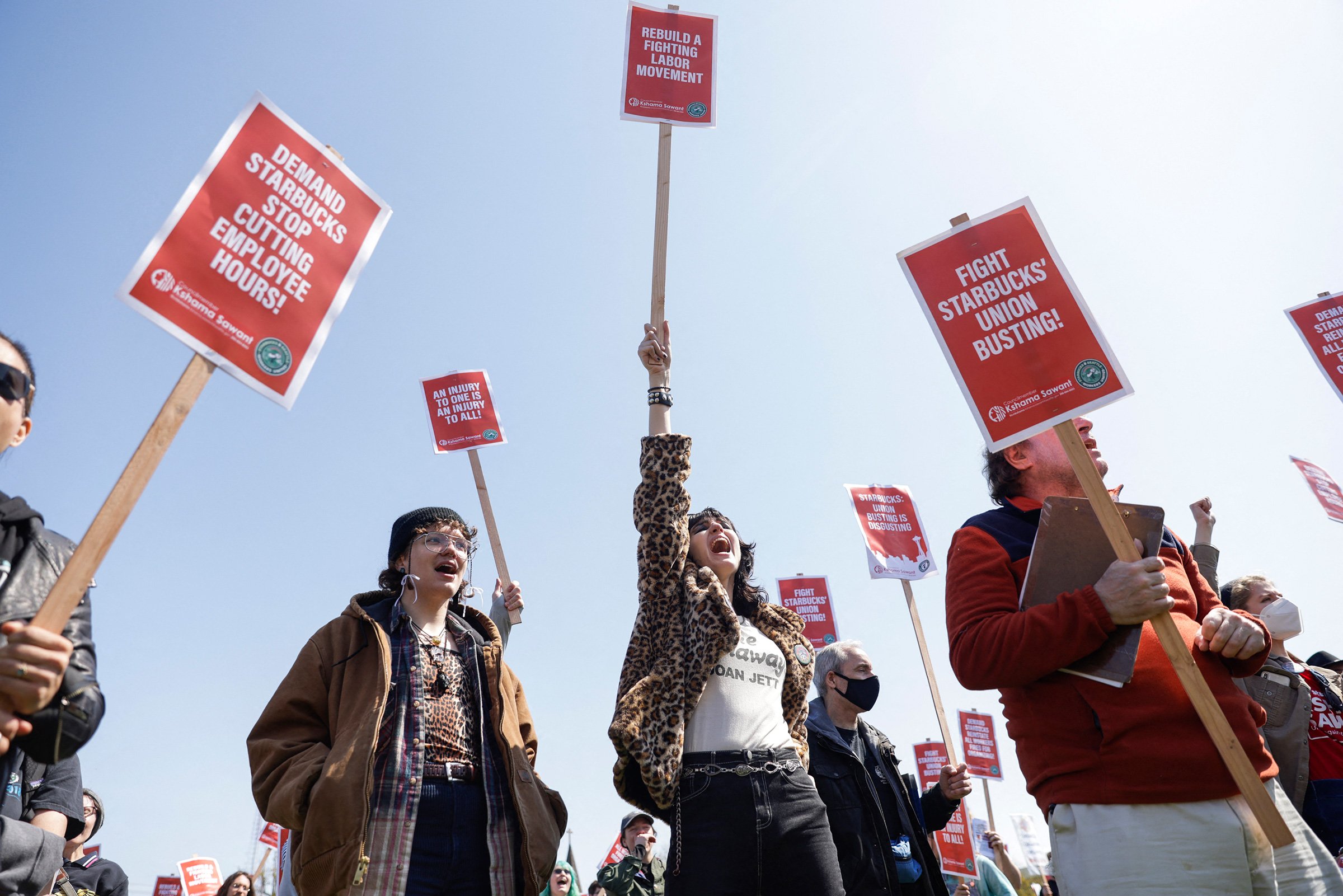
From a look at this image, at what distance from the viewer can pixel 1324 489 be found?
7910 mm

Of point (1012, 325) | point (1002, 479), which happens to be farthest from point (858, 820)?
point (1012, 325)

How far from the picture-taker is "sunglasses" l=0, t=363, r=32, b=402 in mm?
2012

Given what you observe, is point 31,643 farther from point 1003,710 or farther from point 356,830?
point 1003,710

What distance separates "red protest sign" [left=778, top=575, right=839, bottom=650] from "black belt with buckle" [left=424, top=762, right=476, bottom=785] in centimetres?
677

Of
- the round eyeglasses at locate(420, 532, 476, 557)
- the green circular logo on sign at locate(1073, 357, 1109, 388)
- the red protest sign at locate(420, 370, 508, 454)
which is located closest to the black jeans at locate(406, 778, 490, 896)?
the round eyeglasses at locate(420, 532, 476, 557)

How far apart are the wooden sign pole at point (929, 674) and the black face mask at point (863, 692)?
2.30 meters

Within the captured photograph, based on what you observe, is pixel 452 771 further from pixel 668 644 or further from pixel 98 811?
A: pixel 98 811

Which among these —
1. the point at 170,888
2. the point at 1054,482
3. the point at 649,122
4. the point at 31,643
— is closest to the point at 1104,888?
the point at 1054,482

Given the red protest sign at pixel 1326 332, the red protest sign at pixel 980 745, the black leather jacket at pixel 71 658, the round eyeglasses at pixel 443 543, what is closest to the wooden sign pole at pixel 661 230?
the round eyeglasses at pixel 443 543

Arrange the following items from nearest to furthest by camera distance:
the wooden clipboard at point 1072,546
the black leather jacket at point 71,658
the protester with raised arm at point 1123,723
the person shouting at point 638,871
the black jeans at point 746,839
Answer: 1. the black leather jacket at point 71,658
2. the protester with raised arm at point 1123,723
3. the wooden clipboard at point 1072,546
4. the black jeans at point 746,839
5. the person shouting at point 638,871

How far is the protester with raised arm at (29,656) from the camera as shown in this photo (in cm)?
170

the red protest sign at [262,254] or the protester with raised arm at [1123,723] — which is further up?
the red protest sign at [262,254]

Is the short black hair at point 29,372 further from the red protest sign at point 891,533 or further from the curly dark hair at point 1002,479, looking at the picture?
the red protest sign at point 891,533

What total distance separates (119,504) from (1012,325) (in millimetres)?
2797
